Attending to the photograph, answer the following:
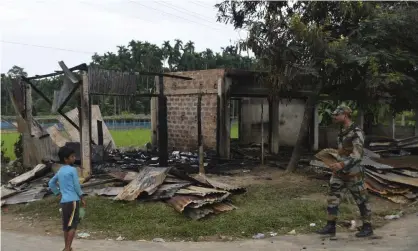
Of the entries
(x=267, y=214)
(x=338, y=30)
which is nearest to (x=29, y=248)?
(x=267, y=214)

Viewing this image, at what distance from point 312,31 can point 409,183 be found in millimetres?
3811

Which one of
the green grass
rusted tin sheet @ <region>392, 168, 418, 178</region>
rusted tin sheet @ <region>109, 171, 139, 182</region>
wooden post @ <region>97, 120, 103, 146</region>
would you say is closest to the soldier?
the green grass

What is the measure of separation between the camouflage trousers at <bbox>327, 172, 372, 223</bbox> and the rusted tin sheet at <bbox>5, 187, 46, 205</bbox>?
5943 millimetres

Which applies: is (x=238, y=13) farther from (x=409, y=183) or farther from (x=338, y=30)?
(x=409, y=183)


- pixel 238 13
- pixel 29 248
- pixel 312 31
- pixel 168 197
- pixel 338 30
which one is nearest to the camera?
pixel 29 248

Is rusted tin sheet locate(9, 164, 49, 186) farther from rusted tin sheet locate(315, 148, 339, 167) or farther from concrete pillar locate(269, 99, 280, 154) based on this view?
concrete pillar locate(269, 99, 280, 154)

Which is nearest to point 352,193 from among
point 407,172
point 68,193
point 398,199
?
point 398,199

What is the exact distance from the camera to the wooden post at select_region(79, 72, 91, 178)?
9531mm

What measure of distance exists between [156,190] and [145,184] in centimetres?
26

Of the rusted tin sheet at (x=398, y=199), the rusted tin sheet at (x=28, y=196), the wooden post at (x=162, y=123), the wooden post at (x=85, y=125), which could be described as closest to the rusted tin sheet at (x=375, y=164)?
the rusted tin sheet at (x=398, y=199)

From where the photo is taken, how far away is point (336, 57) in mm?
9703

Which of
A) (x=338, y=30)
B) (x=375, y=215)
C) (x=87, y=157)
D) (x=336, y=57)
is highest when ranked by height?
(x=338, y=30)

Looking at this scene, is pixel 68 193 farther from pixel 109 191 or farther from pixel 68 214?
pixel 109 191

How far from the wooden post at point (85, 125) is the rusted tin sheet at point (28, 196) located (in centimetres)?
100
